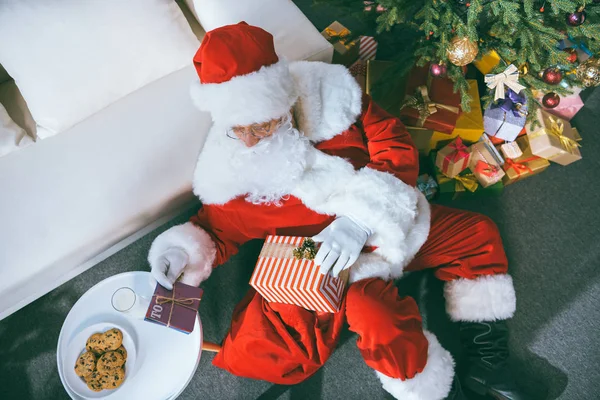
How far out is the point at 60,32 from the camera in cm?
135

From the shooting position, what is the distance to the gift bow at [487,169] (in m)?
1.74

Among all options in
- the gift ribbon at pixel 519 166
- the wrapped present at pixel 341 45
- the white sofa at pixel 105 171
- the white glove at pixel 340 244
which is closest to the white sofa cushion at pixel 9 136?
the white sofa at pixel 105 171

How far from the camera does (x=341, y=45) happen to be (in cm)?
185

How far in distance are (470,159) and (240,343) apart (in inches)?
50.1

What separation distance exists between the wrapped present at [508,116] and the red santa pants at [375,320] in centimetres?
55

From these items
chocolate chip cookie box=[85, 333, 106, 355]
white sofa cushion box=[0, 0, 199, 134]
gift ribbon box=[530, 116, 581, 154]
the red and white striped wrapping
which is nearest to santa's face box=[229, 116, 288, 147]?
white sofa cushion box=[0, 0, 199, 134]

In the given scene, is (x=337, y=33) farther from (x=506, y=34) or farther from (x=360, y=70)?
(x=506, y=34)

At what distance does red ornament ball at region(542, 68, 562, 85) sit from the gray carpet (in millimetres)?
588

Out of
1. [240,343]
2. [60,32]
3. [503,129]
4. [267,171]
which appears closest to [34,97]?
[60,32]

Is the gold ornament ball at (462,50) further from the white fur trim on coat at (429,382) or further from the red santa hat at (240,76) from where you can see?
the white fur trim on coat at (429,382)

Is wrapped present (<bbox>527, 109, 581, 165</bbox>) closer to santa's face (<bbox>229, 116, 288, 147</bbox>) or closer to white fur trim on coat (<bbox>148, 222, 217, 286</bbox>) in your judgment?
santa's face (<bbox>229, 116, 288, 147</bbox>)

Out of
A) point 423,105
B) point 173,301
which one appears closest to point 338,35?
point 423,105

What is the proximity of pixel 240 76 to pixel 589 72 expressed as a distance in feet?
4.43

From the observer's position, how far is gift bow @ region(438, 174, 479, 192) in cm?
176
